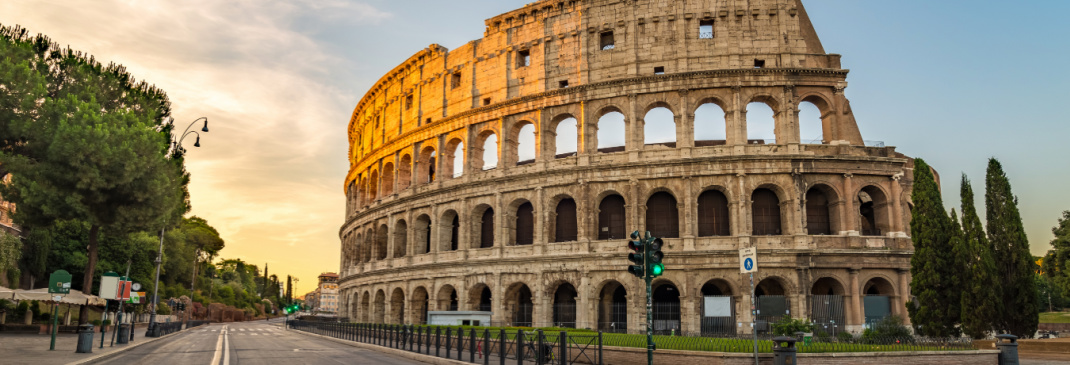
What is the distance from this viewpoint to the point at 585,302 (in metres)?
31.7

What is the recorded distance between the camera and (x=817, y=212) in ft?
104

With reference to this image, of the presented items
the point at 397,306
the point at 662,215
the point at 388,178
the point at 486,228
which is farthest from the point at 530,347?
the point at 388,178

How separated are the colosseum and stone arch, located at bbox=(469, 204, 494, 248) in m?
Result: 0.10

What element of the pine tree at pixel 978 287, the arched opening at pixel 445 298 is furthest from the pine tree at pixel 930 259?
the arched opening at pixel 445 298

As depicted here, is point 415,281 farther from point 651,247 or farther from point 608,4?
point 651,247

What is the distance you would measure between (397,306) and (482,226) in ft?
28.8

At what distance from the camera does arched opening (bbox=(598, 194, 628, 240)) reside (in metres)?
33.3

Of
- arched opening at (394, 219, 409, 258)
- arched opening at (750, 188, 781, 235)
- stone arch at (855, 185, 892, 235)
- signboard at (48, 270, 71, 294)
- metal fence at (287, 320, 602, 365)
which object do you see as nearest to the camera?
metal fence at (287, 320, 602, 365)

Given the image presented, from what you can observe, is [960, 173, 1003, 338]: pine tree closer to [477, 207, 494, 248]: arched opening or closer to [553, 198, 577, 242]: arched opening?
[553, 198, 577, 242]: arched opening

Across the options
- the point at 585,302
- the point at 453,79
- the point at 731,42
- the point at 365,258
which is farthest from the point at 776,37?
the point at 365,258

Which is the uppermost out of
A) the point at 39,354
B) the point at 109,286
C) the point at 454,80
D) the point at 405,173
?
the point at 454,80

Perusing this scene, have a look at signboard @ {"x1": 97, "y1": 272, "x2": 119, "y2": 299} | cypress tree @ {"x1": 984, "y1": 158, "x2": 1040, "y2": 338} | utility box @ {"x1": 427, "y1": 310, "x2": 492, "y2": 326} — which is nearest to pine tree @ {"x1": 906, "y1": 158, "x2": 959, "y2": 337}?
cypress tree @ {"x1": 984, "y1": 158, "x2": 1040, "y2": 338}

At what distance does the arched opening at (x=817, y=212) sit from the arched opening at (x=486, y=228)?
16373 mm

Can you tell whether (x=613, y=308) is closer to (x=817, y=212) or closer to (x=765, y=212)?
(x=765, y=212)
